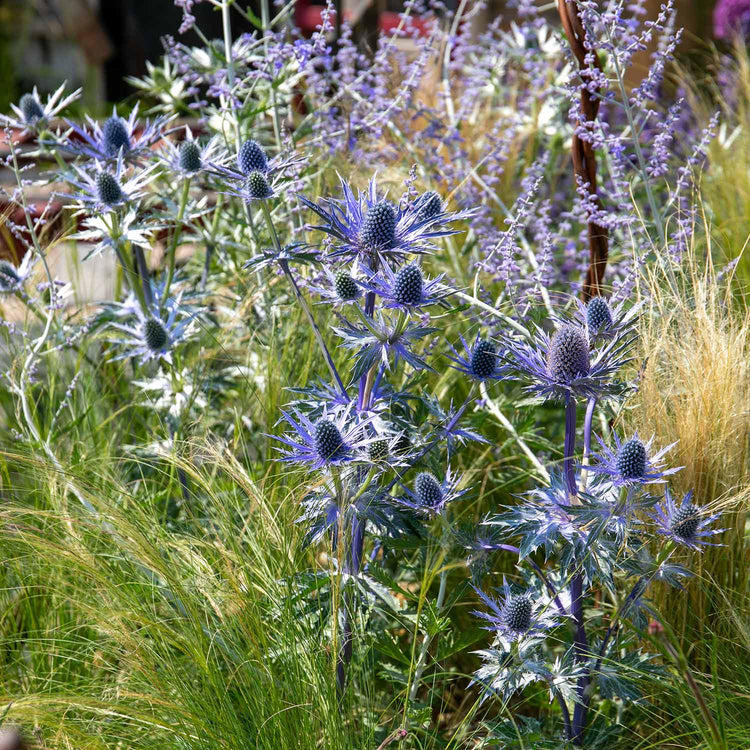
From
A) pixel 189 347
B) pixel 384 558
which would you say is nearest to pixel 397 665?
pixel 384 558

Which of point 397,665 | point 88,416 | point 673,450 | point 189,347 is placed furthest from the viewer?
point 189,347

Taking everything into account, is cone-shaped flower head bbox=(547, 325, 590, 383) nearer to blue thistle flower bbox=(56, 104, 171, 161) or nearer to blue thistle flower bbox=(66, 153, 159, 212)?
blue thistle flower bbox=(66, 153, 159, 212)

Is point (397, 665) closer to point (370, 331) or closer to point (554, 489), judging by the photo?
point (554, 489)

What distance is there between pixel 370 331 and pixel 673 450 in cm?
79

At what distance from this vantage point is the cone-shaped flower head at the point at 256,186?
1869 mm

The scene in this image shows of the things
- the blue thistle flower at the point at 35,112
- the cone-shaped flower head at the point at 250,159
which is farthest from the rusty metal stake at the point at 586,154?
the blue thistle flower at the point at 35,112

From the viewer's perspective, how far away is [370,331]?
5.75ft

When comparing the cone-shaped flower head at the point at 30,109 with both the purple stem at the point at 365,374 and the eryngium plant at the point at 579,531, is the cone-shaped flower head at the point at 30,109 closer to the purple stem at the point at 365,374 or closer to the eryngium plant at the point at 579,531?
the purple stem at the point at 365,374

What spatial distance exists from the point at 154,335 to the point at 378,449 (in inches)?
35.2

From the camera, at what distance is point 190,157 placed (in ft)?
7.91

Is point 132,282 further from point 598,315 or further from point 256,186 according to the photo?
point 598,315

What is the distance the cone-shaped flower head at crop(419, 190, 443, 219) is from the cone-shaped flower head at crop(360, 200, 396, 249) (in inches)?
3.1

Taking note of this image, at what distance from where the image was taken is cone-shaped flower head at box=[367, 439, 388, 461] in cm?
177

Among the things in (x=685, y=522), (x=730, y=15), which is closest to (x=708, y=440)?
(x=685, y=522)
